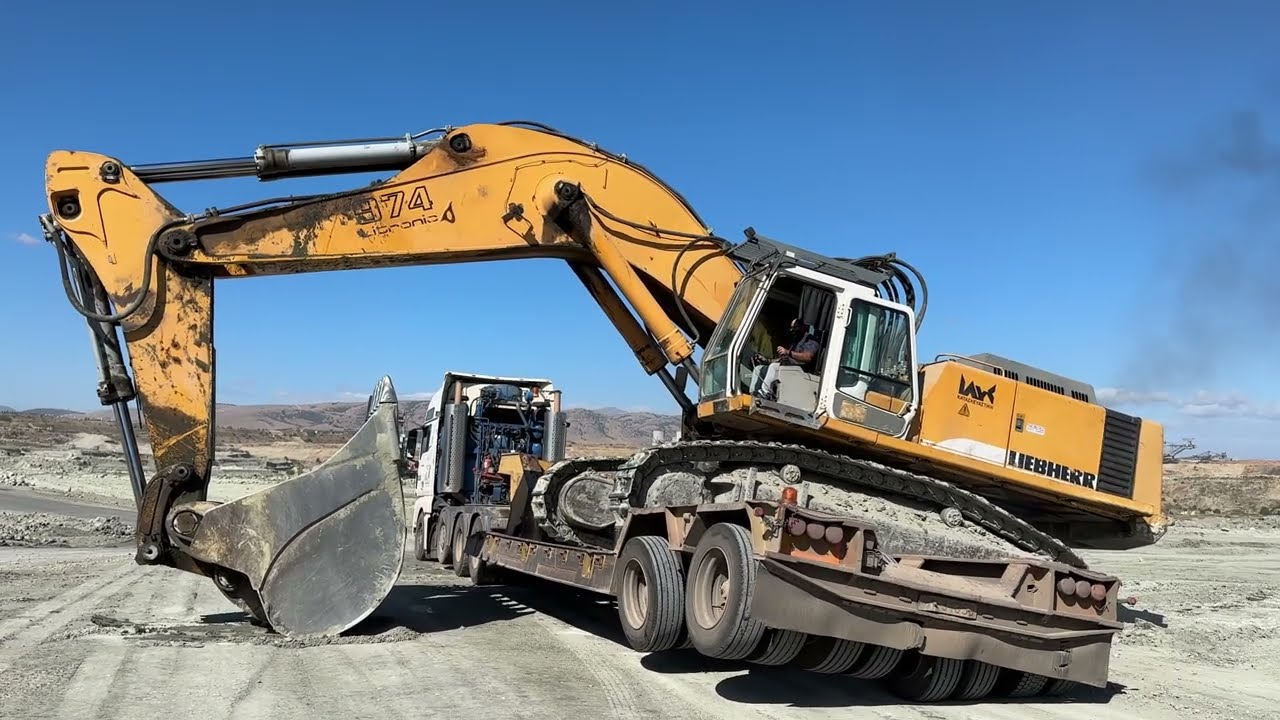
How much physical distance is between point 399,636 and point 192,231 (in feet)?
12.8

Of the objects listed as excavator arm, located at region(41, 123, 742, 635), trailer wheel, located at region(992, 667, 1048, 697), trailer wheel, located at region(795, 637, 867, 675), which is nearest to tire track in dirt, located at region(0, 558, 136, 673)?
excavator arm, located at region(41, 123, 742, 635)

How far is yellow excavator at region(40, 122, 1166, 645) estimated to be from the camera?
8.22 m

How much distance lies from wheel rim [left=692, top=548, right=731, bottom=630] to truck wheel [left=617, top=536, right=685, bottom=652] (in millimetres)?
285

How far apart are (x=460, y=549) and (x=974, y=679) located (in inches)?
366

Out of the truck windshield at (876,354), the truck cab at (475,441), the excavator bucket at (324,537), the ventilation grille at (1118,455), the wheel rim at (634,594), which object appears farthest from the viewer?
the truck cab at (475,441)

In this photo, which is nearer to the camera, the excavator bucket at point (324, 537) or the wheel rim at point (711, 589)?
the wheel rim at point (711, 589)

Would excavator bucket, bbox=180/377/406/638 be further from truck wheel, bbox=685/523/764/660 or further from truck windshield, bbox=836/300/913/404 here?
truck windshield, bbox=836/300/913/404

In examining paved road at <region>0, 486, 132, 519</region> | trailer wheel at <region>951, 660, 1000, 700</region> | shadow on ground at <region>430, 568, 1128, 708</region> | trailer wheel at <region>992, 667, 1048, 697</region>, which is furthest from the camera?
paved road at <region>0, 486, 132, 519</region>

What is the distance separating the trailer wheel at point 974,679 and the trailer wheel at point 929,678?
0.06 meters

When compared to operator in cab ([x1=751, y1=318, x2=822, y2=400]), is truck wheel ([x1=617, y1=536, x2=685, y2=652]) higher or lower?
lower

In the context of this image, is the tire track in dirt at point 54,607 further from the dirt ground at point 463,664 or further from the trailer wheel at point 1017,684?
the trailer wheel at point 1017,684

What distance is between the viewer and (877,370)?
28.6 feet

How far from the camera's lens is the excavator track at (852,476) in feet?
26.8

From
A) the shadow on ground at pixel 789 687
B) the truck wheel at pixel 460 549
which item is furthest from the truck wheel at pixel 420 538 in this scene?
the shadow on ground at pixel 789 687
